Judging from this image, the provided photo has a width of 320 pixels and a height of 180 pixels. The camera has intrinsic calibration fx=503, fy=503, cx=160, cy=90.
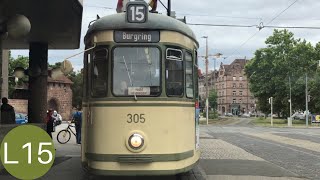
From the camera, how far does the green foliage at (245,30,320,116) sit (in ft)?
231

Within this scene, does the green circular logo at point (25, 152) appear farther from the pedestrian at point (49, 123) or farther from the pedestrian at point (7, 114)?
the pedestrian at point (49, 123)

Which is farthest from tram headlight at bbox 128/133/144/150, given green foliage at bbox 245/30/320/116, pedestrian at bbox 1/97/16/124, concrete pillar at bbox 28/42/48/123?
green foliage at bbox 245/30/320/116

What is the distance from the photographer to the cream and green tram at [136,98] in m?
7.91

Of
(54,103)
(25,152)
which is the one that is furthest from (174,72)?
(54,103)

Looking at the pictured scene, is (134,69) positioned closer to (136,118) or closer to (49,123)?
(136,118)

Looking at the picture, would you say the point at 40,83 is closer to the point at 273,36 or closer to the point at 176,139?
the point at 176,139

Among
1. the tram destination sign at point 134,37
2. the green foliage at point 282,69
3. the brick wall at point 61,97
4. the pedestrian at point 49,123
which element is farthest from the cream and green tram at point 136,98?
the brick wall at point 61,97

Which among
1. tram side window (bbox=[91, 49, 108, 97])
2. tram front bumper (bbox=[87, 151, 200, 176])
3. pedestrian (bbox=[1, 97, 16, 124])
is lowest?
tram front bumper (bbox=[87, 151, 200, 176])

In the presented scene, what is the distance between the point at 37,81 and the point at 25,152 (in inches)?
415

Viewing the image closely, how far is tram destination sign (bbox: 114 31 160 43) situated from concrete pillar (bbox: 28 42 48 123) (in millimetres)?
9116

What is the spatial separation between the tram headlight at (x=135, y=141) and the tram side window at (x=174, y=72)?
2.83 feet

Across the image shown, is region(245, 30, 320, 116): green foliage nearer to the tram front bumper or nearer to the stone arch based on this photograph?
the stone arch

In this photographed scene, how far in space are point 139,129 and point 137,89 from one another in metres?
0.63

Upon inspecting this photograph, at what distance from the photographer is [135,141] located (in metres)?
7.89
